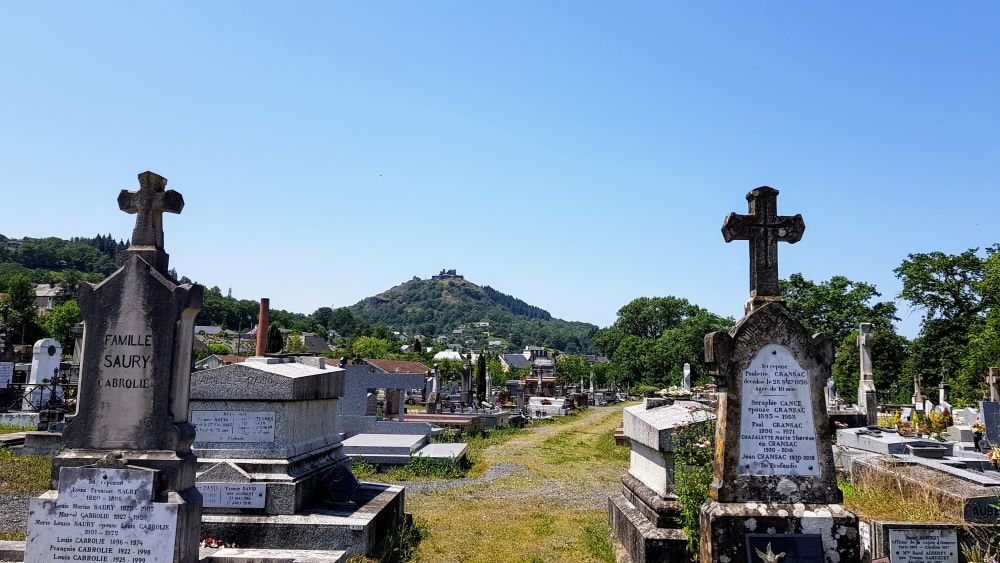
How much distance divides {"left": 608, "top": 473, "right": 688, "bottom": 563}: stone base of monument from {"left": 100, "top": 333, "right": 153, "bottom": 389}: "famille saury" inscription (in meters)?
4.93

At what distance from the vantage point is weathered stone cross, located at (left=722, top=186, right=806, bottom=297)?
583 cm

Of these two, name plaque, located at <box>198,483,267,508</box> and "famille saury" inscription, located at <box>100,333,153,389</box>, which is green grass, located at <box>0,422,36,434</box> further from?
"famille saury" inscription, located at <box>100,333,153,389</box>

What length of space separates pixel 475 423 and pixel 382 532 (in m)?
17.6

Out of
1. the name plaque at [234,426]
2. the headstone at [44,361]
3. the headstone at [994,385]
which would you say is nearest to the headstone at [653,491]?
the name plaque at [234,426]

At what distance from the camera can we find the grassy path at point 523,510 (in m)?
7.73

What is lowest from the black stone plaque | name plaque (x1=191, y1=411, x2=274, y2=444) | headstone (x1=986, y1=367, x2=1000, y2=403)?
the black stone plaque

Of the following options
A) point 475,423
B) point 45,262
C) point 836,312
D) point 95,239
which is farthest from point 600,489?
point 95,239

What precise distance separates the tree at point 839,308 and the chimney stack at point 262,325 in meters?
45.8

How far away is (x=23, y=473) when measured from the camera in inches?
455

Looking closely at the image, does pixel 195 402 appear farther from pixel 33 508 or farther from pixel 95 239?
pixel 95 239

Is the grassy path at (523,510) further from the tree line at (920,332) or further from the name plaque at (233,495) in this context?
the tree line at (920,332)

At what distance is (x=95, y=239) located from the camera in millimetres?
183250

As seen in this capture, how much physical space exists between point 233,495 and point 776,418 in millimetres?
5545

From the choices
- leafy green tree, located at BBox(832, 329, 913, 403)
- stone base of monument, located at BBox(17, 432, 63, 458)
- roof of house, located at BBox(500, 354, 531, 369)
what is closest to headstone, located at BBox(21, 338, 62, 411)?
stone base of monument, located at BBox(17, 432, 63, 458)
